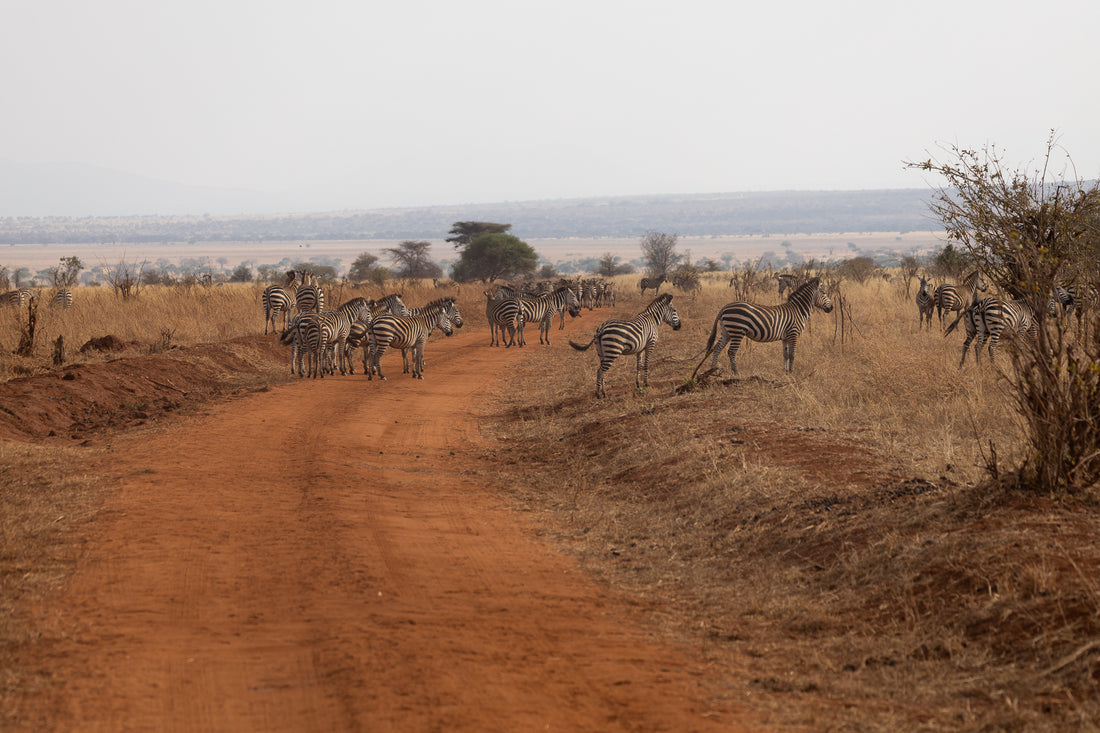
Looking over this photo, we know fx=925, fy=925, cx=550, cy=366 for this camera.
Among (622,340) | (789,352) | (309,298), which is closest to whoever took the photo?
(622,340)

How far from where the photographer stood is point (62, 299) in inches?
969

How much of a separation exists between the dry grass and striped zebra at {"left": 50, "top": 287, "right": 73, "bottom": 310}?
52.2ft

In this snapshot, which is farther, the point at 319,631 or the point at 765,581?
the point at 765,581

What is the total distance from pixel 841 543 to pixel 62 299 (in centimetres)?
2368

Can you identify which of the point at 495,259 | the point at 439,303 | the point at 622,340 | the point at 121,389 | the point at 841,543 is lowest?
the point at 121,389

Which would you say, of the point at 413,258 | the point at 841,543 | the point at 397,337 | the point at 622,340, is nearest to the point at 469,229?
the point at 413,258

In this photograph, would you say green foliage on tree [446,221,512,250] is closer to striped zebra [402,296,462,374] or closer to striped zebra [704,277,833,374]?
striped zebra [402,296,462,374]

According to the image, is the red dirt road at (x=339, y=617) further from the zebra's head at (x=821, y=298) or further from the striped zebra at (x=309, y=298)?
the striped zebra at (x=309, y=298)

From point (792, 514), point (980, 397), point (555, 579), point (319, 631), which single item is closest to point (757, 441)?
point (792, 514)

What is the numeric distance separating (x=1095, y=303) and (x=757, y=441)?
3843mm

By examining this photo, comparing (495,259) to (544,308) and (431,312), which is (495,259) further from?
(431,312)

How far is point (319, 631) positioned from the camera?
17.2 ft

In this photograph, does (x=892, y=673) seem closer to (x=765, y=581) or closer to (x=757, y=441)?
(x=765, y=581)

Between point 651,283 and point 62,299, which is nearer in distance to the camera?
point 62,299
